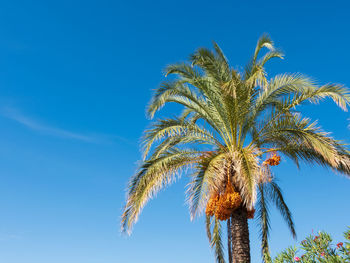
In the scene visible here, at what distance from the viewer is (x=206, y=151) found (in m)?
12.1

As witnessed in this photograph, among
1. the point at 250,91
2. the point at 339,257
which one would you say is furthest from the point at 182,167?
the point at 339,257

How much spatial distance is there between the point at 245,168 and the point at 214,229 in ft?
16.2

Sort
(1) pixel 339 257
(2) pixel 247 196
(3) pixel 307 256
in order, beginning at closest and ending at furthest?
(1) pixel 339 257 → (3) pixel 307 256 → (2) pixel 247 196

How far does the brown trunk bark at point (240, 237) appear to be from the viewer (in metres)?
11.1

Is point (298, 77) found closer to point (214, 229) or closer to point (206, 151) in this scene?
point (206, 151)

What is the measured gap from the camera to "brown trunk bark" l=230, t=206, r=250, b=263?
1108cm

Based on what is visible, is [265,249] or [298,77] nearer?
[298,77]

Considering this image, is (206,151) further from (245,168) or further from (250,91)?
(250,91)

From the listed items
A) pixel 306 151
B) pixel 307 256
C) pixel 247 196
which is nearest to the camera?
pixel 307 256

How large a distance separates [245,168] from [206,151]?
64.0 inches

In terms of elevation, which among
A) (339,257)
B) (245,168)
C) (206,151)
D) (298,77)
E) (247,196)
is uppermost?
(298,77)

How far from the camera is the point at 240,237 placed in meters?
11.2

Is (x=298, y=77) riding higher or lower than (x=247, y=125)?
higher

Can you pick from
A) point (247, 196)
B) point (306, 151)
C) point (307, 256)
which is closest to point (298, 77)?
point (306, 151)
